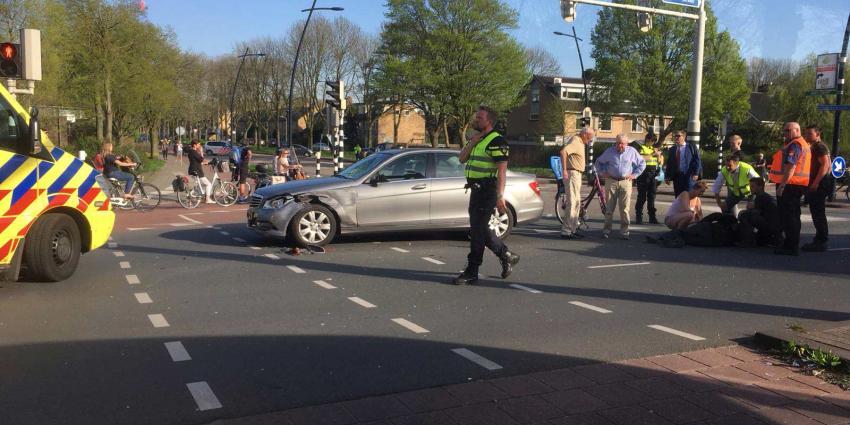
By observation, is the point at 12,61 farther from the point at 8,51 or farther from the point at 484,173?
the point at 484,173

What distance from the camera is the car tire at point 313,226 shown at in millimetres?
9672

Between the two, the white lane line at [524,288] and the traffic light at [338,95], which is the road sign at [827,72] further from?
the white lane line at [524,288]

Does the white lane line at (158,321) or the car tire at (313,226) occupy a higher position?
the car tire at (313,226)

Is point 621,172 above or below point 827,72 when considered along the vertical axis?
below

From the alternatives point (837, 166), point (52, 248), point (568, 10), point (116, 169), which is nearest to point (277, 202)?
point (52, 248)

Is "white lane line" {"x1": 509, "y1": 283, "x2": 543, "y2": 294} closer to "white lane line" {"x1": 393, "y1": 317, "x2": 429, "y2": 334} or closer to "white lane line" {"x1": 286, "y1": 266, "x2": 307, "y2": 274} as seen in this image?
"white lane line" {"x1": 393, "y1": 317, "x2": 429, "y2": 334}

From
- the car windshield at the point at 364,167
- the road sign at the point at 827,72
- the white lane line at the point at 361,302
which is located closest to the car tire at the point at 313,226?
the car windshield at the point at 364,167

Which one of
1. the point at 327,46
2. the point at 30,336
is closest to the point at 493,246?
the point at 30,336

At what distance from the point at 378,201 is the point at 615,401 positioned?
6.44 meters

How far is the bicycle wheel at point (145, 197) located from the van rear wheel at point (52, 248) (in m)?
9.27

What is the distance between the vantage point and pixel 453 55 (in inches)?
1988

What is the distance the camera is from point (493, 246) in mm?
7465

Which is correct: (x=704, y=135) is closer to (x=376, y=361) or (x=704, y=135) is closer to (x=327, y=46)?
(x=327, y=46)

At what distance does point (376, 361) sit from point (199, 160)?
47.3 ft
